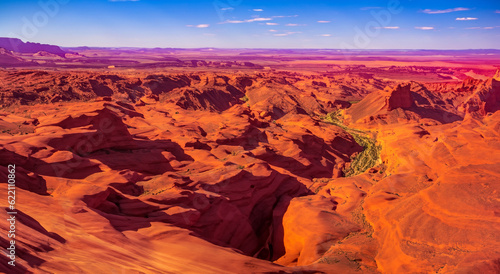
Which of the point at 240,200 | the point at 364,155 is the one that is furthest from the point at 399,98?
the point at 240,200

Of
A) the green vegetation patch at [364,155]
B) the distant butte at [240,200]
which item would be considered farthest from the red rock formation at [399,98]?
the distant butte at [240,200]

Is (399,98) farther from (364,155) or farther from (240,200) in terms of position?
(240,200)

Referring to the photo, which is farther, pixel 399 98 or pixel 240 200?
pixel 399 98

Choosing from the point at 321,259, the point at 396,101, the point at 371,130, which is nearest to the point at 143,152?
the point at 321,259

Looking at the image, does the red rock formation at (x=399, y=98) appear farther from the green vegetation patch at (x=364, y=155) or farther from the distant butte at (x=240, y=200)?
the distant butte at (x=240, y=200)

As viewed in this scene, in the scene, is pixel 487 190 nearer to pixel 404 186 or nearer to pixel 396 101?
pixel 404 186

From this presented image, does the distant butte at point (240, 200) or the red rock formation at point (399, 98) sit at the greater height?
the red rock formation at point (399, 98)

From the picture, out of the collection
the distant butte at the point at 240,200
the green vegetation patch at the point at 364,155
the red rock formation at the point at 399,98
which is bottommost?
the green vegetation patch at the point at 364,155

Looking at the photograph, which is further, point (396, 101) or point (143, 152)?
point (396, 101)

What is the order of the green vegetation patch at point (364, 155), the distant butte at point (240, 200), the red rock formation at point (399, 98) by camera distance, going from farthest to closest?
the red rock formation at point (399, 98) < the green vegetation patch at point (364, 155) < the distant butte at point (240, 200)

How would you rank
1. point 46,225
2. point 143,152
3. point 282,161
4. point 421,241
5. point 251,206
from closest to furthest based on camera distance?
1. point 46,225
2. point 421,241
3. point 251,206
4. point 143,152
5. point 282,161

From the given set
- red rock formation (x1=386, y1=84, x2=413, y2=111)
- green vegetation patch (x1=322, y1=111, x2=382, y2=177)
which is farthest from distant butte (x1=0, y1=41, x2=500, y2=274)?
red rock formation (x1=386, y1=84, x2=413, y2=111)
